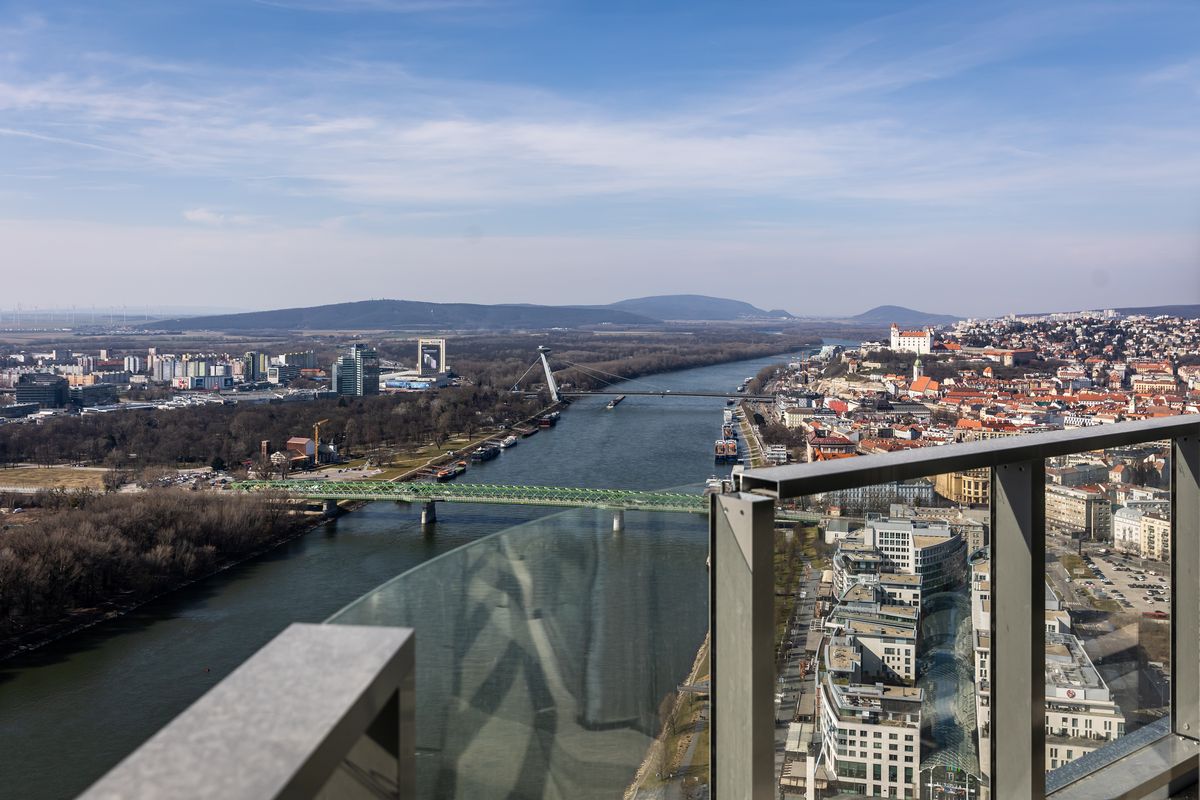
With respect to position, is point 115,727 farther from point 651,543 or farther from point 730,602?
point 730,602

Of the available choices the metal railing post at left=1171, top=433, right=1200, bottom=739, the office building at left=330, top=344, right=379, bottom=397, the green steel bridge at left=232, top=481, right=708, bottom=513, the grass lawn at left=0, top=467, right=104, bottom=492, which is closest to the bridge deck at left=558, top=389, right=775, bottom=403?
the office building at left=330, top=344, right=379, bottom=397

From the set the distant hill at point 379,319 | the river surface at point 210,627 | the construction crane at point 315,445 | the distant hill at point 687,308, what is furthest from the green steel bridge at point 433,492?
the distant hill at point 687,308

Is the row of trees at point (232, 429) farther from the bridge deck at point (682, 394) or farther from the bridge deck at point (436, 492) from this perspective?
the bridge deck at point (436, 492)

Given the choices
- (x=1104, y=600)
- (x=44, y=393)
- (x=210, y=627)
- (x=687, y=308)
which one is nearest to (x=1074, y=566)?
(x=1104, y=600)

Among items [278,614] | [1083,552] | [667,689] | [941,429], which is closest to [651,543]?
[667,689]

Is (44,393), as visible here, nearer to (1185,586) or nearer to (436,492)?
(436,492)
